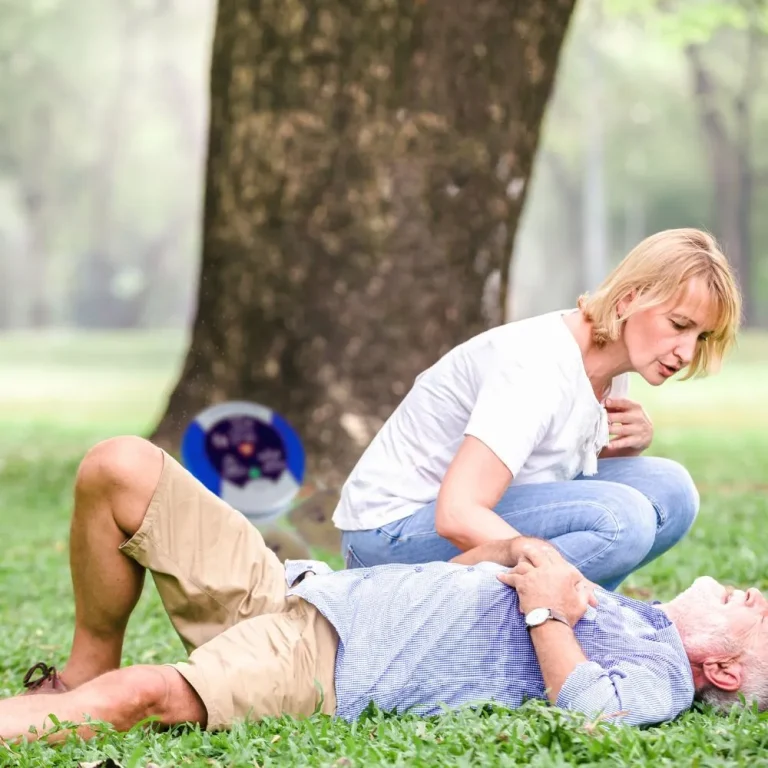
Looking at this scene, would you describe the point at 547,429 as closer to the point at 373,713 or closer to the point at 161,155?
the point at 373,713

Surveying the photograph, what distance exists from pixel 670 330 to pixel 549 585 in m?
0.89

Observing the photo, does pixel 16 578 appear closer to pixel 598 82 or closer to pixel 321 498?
pixel 321 498

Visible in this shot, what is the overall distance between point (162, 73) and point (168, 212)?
699 centimetres

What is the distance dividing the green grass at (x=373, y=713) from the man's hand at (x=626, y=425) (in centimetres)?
108

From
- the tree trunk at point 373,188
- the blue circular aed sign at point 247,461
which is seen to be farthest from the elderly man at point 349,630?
the tree trunk at point 373,188

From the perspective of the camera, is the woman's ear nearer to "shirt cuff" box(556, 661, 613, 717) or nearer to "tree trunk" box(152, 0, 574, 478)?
"shirt cuff" box(556, 661, 613, 717)

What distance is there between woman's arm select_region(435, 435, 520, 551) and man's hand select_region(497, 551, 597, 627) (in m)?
A: 0.16

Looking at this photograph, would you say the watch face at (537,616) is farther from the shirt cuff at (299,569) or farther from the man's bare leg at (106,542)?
the man's bare leg at (106,542)

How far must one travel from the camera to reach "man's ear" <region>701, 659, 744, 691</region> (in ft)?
11.6

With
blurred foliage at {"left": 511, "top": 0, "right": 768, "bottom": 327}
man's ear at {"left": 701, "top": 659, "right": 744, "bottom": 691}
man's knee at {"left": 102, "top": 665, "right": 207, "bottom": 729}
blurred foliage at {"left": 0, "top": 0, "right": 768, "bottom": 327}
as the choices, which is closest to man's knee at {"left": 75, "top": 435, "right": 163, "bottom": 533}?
man's knee at {"left": 102, "top": 665, "right": 207, "bottom": 729}

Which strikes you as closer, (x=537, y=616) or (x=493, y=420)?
(x=537, y=616)

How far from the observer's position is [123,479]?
3551 mm

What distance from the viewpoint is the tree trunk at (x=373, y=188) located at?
24.8 feet

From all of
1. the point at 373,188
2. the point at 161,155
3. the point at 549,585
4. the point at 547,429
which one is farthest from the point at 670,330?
the point at 161,155
